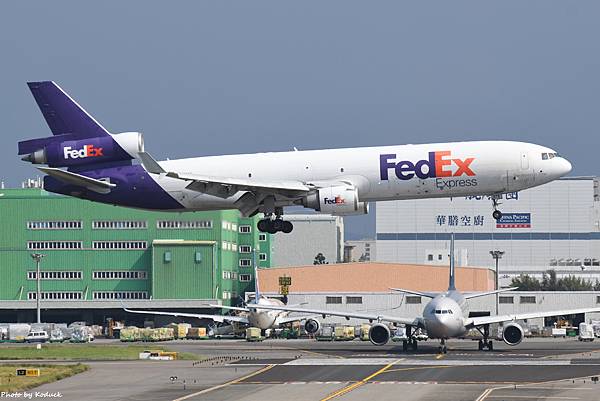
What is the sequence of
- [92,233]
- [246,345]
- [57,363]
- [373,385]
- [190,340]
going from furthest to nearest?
[92,233] < [190,340] < [246,345] < [57,363] < [373,385]

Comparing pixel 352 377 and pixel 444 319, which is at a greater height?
pixel 444 319

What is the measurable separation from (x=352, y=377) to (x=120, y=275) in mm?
118643

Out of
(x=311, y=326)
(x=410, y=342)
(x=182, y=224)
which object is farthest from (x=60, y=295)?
(x=410, y=342)

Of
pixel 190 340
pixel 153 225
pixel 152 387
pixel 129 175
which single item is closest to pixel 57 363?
pixel 129 175

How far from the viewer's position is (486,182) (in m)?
86.1

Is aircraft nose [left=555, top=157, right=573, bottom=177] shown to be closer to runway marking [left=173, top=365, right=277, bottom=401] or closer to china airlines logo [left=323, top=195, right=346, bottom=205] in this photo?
china airlines logo [left=323, top=195, right=346, bottom=205]

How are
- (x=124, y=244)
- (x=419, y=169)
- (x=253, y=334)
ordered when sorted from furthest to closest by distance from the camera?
(x=124, y=244) < (x=253, y=334) < (x=419, y=169)

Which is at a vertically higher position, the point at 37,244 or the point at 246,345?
the point at 37,244

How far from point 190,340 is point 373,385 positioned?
80.8m

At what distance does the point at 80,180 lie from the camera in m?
88.0

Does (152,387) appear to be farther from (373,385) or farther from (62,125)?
(62,125)

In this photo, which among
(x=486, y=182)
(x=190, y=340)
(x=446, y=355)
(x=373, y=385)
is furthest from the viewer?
(x=190, y=340)

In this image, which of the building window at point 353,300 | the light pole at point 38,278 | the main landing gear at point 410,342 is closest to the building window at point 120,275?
the light pole at point 38,278

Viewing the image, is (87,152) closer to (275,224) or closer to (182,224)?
(275,224)
